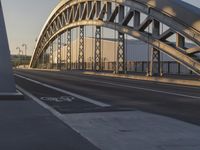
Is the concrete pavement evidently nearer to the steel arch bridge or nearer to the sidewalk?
the sidewalk

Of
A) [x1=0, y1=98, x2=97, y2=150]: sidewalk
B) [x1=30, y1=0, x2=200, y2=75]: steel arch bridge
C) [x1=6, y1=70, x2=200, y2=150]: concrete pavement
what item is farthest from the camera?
[x1=30, y1=0, x2=200, y2=75]: steel arch bridge

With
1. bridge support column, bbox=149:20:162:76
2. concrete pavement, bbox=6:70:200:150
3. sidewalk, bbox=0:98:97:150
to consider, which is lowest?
concrete pavement, bbox=6:70:200:150

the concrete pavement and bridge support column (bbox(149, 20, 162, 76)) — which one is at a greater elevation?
bridge support column (bbox(149, 20, 162, 76))

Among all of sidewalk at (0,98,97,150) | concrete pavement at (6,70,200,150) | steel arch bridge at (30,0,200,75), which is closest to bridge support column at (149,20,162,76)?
steel arch bridge at (30,0,200,75)

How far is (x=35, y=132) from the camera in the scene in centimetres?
1035

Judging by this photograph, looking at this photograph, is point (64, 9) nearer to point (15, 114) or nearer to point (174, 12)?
point (174, 12)

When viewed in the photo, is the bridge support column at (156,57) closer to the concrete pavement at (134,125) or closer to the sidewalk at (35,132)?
the concrete pavement at (134,125)

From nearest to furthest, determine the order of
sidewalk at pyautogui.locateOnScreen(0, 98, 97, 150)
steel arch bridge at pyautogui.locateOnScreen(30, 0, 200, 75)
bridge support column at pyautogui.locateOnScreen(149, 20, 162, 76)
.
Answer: sidewalk at pyautogui.locateOnScreen(0, 98, 97, 150) → steel arch bridge at pyautogui.locateOnScreen(30, 0, 200, 75) → bridge support column at pyautogui.locateOnScreen(149, 20, 162, 76)

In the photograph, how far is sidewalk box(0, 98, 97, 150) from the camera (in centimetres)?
872

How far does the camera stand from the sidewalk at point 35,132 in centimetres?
872

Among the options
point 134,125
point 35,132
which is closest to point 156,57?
point 134,125

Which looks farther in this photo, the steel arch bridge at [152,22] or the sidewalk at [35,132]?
the steel arch bridge at [152,22]

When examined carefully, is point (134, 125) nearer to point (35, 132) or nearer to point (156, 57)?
point (35, 132)

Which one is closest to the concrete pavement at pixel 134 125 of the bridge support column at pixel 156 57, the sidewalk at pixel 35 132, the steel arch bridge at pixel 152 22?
the sidewalk at pixel 35 132
